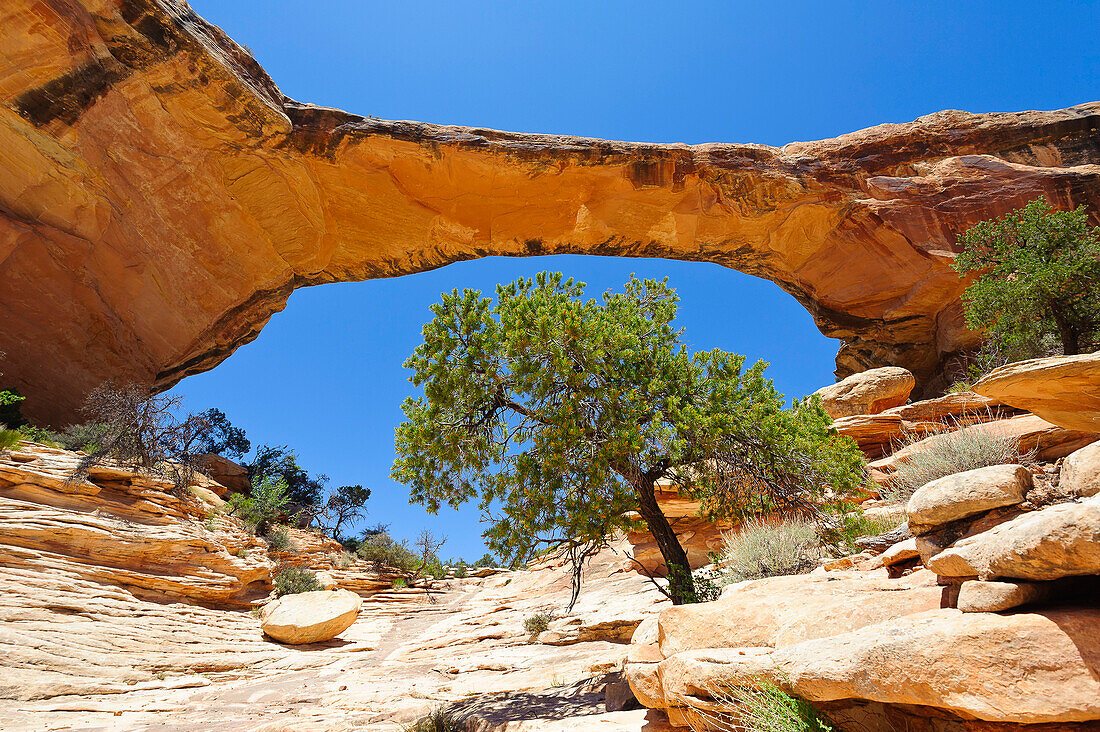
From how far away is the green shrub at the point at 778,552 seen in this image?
6.93 meters

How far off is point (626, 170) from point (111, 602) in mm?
17998

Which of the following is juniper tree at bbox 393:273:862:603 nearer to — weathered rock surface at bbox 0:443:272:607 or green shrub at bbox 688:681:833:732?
green shrub at bbox 688:681:833:732

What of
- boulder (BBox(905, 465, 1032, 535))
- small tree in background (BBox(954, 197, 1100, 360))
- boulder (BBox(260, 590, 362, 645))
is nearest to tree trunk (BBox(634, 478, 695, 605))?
boulder (BBox(905, 465, 1032, 535))

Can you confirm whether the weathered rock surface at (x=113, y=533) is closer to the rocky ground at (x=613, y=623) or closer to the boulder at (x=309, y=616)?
the rocky ground at (x=613, y=623)

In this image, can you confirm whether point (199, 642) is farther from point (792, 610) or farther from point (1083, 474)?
point (1083, 474)

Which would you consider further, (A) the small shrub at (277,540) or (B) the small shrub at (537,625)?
(A) the small shrub at (277,540)

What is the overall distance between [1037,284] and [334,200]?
19760 millimetres

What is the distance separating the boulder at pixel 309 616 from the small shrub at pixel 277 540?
159 inches

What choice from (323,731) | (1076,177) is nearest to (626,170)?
(1076,177)

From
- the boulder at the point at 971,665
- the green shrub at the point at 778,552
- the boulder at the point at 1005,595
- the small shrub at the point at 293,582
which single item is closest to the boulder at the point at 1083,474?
the boulder at the point at 1005,595

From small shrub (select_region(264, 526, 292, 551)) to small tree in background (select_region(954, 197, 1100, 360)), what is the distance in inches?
869

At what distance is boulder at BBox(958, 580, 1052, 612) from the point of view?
2.59m

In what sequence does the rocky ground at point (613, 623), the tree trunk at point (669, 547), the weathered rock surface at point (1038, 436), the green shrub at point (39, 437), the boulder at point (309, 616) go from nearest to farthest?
the rocky ground at point (613, 623)
the weathered rock surface at point (1038, 436)
the tree trunk at point (669, 547)
the boulder at point (309, 616)
the green shrub at point (39, 437)

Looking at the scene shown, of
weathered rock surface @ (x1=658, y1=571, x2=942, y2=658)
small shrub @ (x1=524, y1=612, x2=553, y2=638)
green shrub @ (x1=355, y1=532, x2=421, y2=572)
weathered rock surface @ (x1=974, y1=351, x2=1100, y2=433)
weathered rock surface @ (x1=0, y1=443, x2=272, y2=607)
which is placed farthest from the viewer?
green shrub @ (x1=355, y1=532, x2=421, y2=572)
